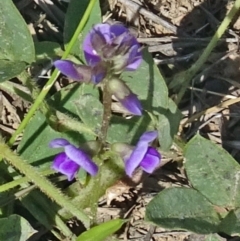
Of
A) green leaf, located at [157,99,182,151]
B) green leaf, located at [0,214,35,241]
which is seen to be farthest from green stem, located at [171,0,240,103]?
green leaf, located at [0,214,35,241]

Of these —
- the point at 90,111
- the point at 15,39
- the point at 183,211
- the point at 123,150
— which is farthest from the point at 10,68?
the point at 183,211

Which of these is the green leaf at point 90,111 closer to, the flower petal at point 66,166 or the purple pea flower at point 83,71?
the flower petal at point 66,166

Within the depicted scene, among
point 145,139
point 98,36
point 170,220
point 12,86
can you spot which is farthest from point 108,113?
point 12,86

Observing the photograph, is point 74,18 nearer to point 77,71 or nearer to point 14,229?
point 77,71

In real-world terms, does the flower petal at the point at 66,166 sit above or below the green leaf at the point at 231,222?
above

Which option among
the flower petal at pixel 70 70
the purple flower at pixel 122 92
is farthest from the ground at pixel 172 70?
the flower petal at pixel 70 70

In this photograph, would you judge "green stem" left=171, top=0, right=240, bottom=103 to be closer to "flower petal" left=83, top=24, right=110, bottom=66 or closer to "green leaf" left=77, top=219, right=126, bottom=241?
"green leaf" left=77, top=219, right=126, bottom=241
